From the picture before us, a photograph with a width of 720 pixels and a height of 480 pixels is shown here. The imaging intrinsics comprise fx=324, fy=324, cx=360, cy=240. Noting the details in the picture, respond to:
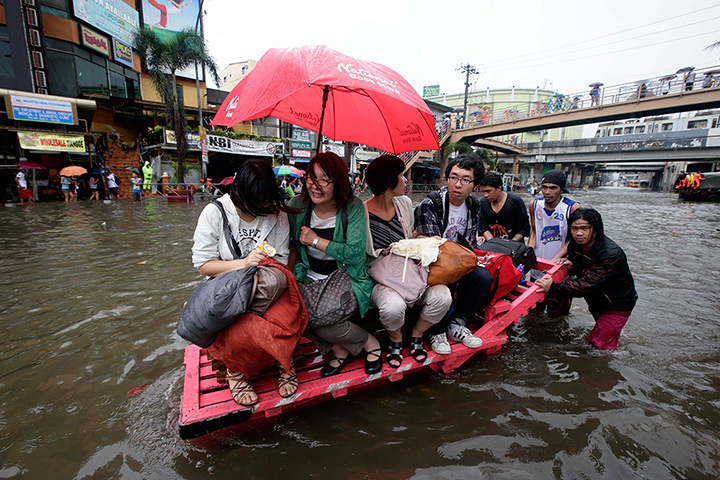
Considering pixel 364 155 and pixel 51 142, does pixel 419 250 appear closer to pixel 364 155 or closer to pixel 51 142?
pixel 51 142

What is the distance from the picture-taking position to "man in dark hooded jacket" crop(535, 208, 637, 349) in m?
3.31

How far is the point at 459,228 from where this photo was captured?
363cm

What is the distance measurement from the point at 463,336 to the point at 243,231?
7.08ft

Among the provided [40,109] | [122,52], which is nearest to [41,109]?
[40,109]

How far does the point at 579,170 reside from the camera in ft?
239

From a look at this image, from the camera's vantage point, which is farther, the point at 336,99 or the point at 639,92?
the point at 639,92

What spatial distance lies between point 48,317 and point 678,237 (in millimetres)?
16199

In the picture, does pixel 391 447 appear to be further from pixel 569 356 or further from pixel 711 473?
pixel 569 356

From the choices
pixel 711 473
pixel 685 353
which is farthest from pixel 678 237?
pixel 711 473

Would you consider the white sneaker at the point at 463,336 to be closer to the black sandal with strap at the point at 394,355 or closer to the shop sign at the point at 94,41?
the black sandal with strap at the point at 394,355

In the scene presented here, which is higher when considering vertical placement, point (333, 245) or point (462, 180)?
point (462, 180)

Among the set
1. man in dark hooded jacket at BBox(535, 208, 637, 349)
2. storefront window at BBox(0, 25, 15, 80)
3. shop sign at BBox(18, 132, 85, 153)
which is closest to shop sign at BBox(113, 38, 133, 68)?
storefront window at BBox(0, 25, 15, 80)

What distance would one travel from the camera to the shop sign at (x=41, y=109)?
619 inches

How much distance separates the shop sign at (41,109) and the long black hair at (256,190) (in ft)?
70.1
